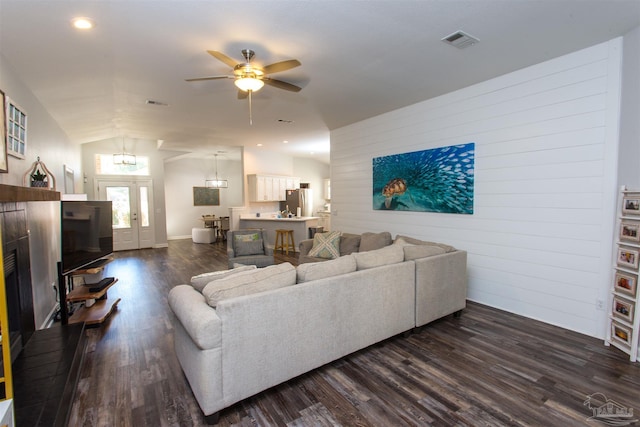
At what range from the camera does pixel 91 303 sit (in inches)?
156

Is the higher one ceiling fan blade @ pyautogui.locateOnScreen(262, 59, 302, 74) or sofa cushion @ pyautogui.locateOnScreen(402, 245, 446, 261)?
ceiling fan blade @ pyautogui.locateOnScreen(262, 59, 302, 74)

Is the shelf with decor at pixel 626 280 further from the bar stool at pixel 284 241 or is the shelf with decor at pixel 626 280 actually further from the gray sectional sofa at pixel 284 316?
the bar stool at pixel 284 241

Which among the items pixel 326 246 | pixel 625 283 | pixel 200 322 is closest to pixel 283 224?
pixel 326 246

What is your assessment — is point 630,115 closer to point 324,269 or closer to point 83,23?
point 324,269

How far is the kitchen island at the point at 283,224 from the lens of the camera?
7656 mm

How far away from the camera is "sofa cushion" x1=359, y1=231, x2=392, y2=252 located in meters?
4.76

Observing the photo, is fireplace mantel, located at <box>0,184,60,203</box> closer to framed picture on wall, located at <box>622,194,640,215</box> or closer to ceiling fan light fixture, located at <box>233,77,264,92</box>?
ceiling fan light fixture, located at <box>233,77,264,92</box>

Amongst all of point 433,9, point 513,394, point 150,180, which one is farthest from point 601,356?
point 150,180

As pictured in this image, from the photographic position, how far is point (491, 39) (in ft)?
9.35

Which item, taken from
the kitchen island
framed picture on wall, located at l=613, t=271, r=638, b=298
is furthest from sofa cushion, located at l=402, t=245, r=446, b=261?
the kitchen island

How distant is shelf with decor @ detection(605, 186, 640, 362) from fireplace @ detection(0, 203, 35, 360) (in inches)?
199

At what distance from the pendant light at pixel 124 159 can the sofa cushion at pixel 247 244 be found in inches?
182

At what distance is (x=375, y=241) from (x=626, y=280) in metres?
2.81

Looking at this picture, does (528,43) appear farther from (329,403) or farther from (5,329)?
(5,329)
